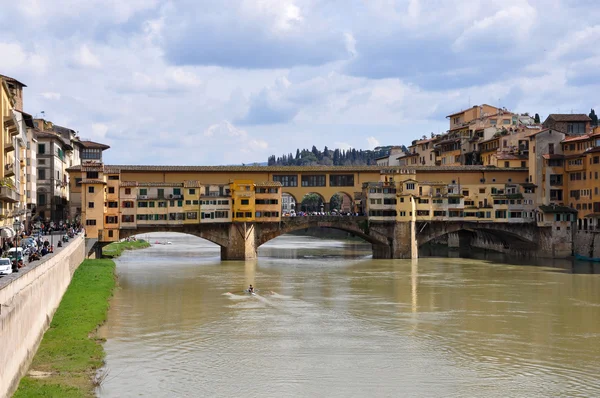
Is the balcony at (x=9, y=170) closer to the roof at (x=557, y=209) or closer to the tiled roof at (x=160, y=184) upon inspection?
the tiled roof at (x=160, y=184)

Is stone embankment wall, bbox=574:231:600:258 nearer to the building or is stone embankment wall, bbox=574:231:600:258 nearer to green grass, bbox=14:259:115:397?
the building

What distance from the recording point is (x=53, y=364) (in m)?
25.5

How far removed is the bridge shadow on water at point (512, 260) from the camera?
60562 millimetres

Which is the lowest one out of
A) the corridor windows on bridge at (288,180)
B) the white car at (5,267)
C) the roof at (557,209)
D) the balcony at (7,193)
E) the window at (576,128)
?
the white car at (5,267)

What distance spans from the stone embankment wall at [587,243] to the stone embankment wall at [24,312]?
46426mm

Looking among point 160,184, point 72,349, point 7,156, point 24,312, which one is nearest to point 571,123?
point 160,184

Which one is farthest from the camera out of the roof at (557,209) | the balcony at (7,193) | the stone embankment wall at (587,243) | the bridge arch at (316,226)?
the roof at (557,209)

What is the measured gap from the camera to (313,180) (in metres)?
74.6

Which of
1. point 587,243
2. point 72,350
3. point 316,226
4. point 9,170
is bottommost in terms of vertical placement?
point 72,350

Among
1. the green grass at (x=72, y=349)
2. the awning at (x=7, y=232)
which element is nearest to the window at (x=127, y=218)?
the green grass at (x=72, y=349)

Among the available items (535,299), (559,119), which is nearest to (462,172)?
(559,119)

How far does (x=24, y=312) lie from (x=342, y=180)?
53.4 metres

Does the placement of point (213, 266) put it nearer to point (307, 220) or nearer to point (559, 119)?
point (307, 220)

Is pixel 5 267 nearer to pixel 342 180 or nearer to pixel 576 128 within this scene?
pixel 342 180
